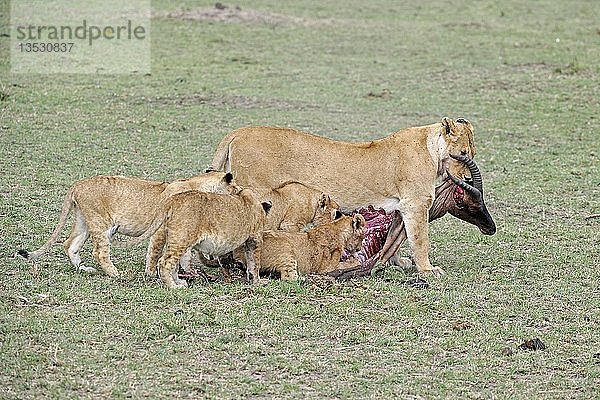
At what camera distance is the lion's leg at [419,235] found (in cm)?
667

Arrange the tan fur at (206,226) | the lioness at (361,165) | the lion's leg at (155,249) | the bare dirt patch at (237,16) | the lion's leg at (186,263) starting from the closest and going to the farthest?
the tan fur at (206,226), the lion's leg at (155,249), the lion's leg at (186,263), the lioness at (361,165), the bare dirt patch at (237,16)

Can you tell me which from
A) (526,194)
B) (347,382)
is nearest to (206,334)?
(347,382)

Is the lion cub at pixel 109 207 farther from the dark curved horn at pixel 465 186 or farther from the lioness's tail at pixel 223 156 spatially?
the dark curved horn at pixel 465 186

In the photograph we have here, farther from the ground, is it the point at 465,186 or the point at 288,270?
the point at 465,186

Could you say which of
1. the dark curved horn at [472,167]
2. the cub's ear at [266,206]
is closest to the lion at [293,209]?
the cub's ear at [266,206]

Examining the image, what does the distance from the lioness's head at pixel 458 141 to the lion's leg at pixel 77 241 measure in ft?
7.55

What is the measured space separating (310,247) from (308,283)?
0.77 ft

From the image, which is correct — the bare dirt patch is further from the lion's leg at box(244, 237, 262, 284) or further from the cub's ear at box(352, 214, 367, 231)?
the lion's leg at box(244, 237, 262, 284)

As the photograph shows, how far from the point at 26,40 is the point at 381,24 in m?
6.24

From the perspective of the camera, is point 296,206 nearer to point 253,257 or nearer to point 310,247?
point 310,247

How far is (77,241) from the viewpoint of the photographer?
641cm

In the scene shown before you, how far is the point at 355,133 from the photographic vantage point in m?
11.5

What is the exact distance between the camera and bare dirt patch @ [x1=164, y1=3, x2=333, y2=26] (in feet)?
58.6

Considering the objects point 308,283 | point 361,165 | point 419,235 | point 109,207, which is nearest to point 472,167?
point 419,235
